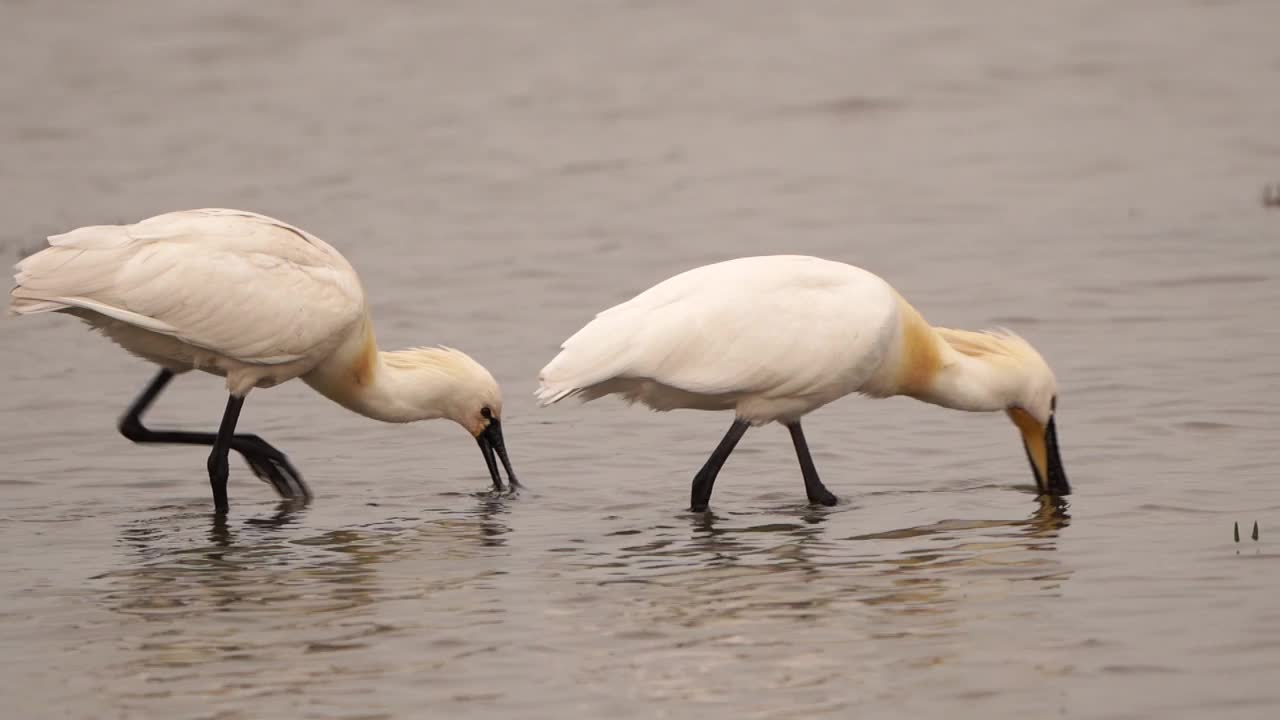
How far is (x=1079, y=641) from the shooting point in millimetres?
7266

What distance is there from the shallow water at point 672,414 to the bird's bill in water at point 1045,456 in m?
0.12

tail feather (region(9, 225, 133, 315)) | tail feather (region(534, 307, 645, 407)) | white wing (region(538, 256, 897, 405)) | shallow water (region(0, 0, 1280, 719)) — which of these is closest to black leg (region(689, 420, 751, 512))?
shallow water (region(0, 0, 1280, 719))

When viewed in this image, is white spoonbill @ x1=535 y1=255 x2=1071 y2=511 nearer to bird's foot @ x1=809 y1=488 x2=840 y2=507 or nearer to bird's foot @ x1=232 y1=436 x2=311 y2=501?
bird's foot @ x1=809 y1=488 x2=840 y2=507

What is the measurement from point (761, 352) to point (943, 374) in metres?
1.03

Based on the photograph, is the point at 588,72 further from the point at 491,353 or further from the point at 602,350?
the point at 602,350

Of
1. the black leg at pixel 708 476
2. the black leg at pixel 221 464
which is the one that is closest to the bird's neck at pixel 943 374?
the black leg at pixel 708 476

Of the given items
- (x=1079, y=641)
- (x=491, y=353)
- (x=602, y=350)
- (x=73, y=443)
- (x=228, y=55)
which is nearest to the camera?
(x=1079, y=641)

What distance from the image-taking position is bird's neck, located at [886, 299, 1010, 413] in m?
9.94

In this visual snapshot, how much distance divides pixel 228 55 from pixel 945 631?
20461 millimetres

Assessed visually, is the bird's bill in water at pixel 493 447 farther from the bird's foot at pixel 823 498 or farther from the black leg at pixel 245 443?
the bird's foot at pixel 823 498

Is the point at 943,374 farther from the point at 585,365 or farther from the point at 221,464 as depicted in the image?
the point at 221,464

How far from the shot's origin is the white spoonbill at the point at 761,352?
940 centimetres

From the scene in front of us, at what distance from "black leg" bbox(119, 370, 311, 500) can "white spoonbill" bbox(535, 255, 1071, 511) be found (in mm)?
1586

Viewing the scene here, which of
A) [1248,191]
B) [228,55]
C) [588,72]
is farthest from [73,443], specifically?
[228,55]
